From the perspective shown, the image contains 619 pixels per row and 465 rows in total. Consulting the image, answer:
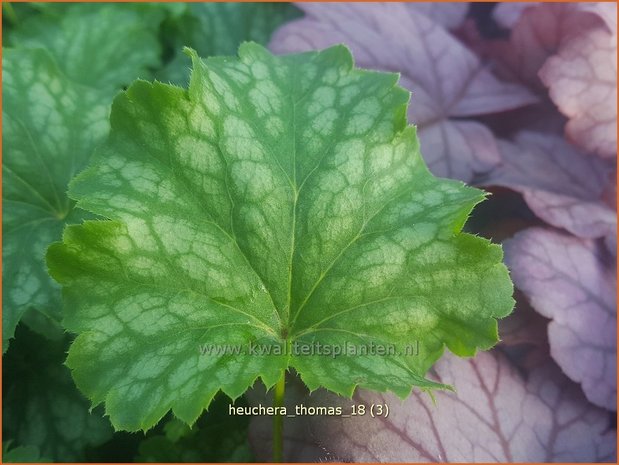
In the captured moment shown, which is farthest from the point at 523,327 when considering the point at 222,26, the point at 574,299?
the point at 222,26

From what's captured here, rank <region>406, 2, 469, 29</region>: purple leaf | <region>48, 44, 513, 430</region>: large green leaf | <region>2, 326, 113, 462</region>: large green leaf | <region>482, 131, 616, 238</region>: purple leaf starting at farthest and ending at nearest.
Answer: <region>406, 2, 469, 29</region>: purple leaf < <region>482, 131, 616, 238</region>: purple leaf < <region>2, 326, 113, 462</region>: large green leaf < <region>48, 44, 513, 430</region>: large green leaf

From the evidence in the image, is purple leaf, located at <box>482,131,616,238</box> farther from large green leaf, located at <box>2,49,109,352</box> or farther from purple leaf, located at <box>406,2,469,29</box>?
large green leaf, located at <box>2,49,109,352</box>

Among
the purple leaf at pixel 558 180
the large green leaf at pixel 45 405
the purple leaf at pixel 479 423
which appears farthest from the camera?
the purple leaf at pixel 558 180

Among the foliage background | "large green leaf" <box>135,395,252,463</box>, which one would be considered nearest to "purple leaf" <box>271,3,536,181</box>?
the foliage background

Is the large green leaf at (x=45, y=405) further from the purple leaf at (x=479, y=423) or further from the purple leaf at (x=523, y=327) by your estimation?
the purple leaf at (x=523, y=327)

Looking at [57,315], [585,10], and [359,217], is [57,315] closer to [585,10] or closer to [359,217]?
[359,217]

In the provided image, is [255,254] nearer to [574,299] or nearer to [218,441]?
[218,441]

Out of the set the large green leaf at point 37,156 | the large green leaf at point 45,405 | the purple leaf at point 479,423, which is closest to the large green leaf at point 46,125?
the large green leaf at point 37,156
